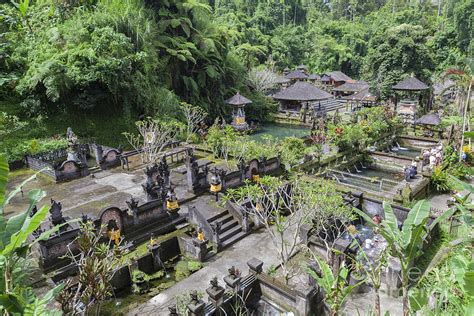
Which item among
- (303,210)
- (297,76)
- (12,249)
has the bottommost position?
(303,210)

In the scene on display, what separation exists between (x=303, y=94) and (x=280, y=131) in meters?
4.20

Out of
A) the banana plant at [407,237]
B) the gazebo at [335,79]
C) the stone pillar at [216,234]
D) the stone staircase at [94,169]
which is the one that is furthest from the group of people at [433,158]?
the gazebo at [335,79]

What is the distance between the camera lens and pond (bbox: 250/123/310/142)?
2982 cm

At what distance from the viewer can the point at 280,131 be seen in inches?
1239

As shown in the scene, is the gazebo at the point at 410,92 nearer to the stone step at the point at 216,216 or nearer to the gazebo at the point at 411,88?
the gazebo at the point at 411,88

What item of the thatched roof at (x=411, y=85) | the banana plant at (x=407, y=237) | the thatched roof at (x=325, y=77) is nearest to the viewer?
the banana plant at (x=407, y=237)

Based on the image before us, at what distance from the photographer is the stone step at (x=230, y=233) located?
11906 mm

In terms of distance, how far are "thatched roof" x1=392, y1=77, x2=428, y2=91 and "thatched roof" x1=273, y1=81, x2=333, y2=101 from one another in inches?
234

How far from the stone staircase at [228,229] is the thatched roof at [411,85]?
23400 millimetres

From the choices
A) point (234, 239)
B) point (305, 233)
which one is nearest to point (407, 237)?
point (305, 233)

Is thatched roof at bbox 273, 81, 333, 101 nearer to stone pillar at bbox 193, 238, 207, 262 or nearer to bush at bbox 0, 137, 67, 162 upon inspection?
bush at bbox 0, 137, 67, 162

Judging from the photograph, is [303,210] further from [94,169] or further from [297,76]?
[297,76]

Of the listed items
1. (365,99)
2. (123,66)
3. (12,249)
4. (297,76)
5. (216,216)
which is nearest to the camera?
(12,249)

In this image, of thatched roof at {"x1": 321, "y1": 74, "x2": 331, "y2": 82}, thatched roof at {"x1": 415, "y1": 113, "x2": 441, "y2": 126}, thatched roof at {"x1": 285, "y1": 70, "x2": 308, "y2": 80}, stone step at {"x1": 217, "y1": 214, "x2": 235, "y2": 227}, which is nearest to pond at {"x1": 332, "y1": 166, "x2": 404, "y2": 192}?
thatched roof at {"x1": 415, "y1": 113, "x2": 441, "y2": 126}
